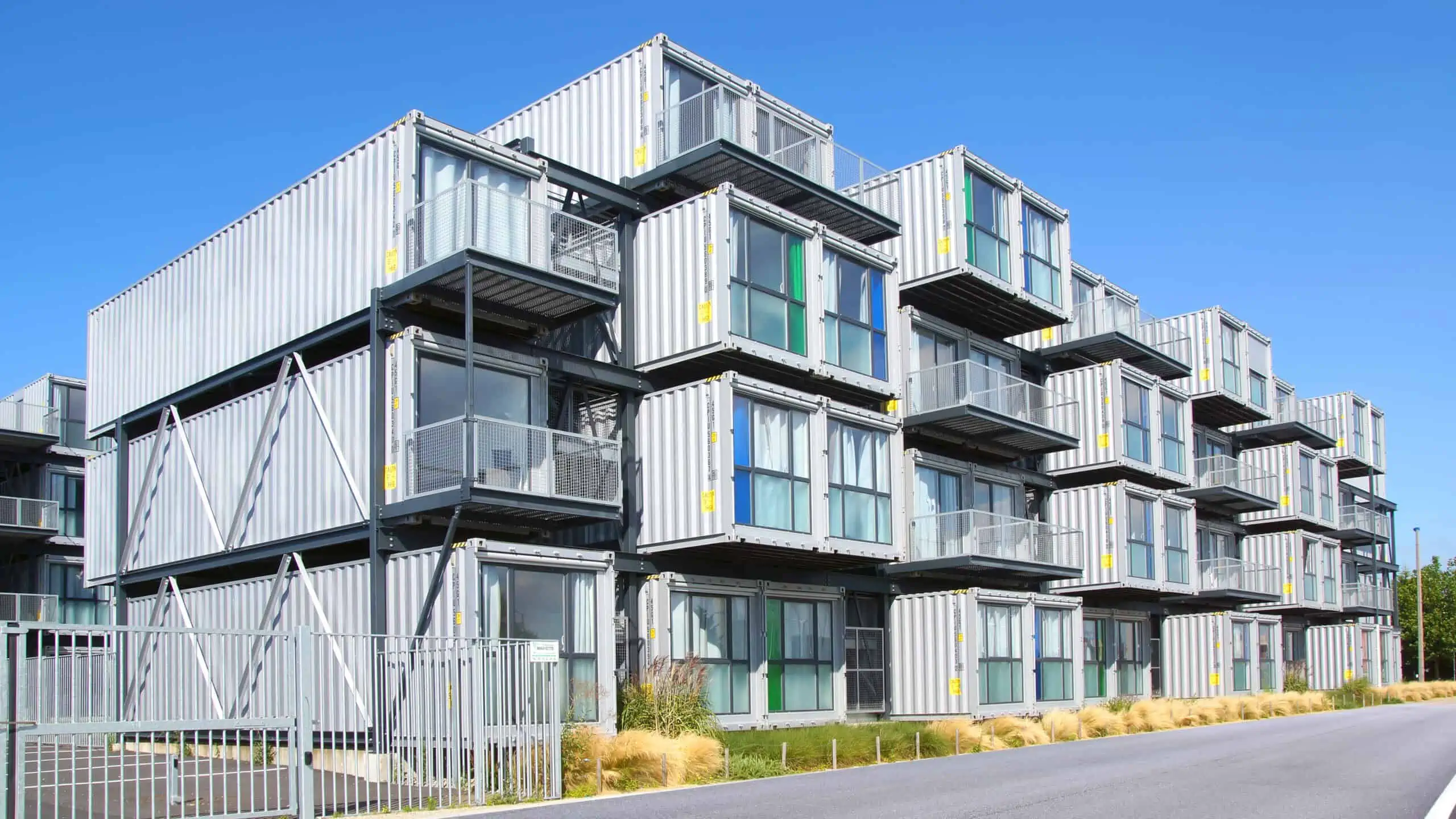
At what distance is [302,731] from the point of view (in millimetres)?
14641

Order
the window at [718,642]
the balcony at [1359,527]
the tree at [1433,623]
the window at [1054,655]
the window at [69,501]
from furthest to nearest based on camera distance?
the tree at [1433,623]
the balcony at [1359,527]
the window at [69,501]
the window at [1054,655]
the window at [718,642]

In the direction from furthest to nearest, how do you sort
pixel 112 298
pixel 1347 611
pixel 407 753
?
pixel 1347 611 < pixel 112 298 < pixel 407 753

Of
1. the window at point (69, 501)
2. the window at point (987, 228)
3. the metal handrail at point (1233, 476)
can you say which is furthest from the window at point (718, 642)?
the window at point (69, 501)

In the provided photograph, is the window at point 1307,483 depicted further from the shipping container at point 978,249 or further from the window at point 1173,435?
the shipping container at point 978,249

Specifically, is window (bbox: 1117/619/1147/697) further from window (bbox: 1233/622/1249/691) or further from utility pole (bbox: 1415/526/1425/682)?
utility pole (bbox: 1415/526/1425/682)

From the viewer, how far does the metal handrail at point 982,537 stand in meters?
31.6

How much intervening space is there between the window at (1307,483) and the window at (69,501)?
44.9m

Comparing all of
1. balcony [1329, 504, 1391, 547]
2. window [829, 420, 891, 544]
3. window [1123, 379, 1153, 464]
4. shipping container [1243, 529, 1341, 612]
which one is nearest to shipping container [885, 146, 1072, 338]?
window [1123, 379, 1153, 464]

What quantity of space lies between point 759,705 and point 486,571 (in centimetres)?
783

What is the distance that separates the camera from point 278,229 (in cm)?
2606

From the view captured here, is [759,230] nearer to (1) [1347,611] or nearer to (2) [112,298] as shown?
(2) [112,298]

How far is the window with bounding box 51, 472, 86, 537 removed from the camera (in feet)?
145

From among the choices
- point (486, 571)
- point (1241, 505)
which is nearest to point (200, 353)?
point (486, 571)

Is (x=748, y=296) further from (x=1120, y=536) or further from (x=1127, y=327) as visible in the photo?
(x=1127, y=327)
